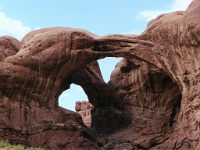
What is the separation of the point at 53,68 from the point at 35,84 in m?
1.35

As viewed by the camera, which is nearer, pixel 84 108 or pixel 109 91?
pixel 109 91

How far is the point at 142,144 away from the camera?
27.4 m

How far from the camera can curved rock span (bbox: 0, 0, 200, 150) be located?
2302 centimetres

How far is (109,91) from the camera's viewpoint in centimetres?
3077

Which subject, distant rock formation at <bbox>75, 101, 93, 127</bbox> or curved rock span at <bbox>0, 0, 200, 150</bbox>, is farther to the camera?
distant rock formation at <bbox>75, 101, 93, 127</bbox>

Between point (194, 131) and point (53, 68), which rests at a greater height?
point (53, 68)

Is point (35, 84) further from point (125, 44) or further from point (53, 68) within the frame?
point (125, 44)

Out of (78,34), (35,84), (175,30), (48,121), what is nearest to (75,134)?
(48,121)

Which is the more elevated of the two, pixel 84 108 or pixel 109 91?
pixel 109 91

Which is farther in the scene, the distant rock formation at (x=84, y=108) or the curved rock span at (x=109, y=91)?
the distant rock formation at (x=84, y=108)

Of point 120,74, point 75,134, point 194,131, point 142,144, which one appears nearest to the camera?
point 194,131

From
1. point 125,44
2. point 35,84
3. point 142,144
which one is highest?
point 125,44

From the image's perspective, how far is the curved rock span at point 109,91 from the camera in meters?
23.0

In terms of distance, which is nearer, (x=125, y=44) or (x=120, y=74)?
(x=125, y=44)
